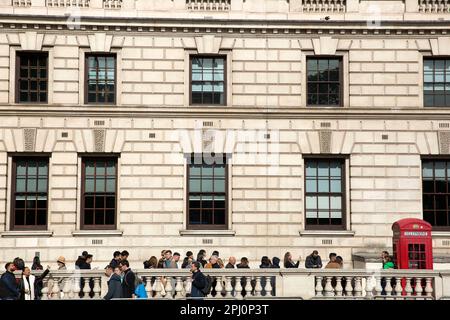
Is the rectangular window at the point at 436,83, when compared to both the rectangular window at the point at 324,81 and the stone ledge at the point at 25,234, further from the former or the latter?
the stone ledge at the point at 25,234

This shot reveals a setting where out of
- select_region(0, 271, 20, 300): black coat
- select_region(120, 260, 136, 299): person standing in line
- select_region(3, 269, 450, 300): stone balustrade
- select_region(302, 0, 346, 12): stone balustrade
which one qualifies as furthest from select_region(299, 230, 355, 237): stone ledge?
select_region(0, 271, 20, 300): black coat

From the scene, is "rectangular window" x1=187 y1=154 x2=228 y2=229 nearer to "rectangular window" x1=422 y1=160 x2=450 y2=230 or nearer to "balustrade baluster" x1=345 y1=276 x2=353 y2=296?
"rectangular window" x1=422 y1=160 x2=450 y2=230

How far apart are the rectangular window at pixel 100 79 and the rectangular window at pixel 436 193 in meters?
12.2

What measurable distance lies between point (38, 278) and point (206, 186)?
10.3 m

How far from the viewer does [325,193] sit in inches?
1131

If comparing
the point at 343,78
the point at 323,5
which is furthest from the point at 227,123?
the point at 323,5

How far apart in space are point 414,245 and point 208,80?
9.96 m

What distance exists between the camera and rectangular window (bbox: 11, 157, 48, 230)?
1100 inches

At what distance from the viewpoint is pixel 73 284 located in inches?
778

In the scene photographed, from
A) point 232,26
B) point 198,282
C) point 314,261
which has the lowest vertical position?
point 198,282

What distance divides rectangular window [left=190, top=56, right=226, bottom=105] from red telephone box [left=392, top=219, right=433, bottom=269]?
866cm

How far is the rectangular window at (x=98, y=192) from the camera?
28125 millimetres

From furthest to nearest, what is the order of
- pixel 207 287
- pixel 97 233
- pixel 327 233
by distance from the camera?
pixel 327 233 < pixel 97 233 < pixel 207 287

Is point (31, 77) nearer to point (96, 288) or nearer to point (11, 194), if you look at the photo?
point (11, 194)
